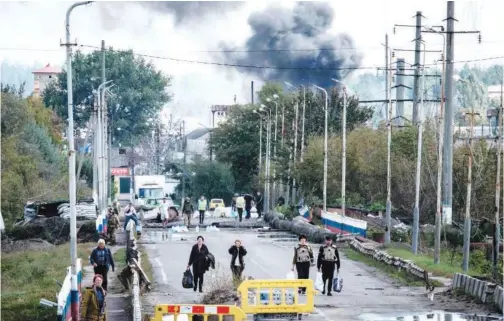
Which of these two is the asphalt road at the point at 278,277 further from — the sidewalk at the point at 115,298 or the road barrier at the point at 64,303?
the road barrier at the point at 64,303

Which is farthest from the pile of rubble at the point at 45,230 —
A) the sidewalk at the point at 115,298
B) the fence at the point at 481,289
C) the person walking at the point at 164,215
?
the fence at the point at 481,289

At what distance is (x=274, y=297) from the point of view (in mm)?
23562

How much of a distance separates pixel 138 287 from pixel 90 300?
646cm

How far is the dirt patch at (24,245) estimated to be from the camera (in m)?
47.1

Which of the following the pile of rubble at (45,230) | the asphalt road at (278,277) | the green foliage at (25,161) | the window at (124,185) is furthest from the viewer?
the window at (124,185)

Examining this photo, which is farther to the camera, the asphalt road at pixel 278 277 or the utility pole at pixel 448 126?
the utility pole at pixel 448 126

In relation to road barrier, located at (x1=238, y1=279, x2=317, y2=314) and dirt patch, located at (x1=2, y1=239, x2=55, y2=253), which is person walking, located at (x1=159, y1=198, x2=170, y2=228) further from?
road barrier, located at (x1=238, y1=279, x2=317, y2=314)

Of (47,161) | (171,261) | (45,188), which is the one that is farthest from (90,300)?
(47,161)

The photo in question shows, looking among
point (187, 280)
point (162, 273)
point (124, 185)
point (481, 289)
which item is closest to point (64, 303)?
point (187, 280)

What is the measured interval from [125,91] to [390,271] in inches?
3822

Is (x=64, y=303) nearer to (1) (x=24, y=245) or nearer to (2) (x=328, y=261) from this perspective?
(2) (x=328, y=261)

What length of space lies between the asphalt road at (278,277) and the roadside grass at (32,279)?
2.46m

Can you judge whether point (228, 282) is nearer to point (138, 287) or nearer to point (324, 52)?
point (138, 287)

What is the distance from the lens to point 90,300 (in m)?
21.4
